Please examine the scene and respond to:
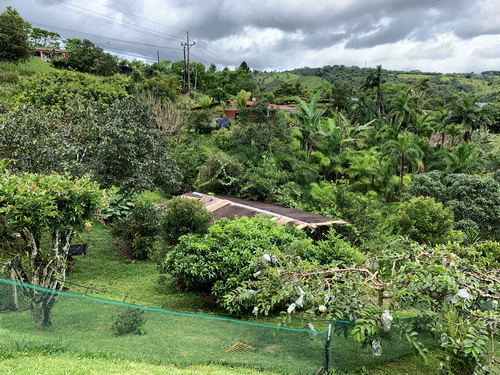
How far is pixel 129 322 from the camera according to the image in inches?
194

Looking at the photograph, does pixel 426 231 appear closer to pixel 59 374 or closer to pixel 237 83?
pixel 59 374

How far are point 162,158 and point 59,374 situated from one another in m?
9.18

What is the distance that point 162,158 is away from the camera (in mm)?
12766

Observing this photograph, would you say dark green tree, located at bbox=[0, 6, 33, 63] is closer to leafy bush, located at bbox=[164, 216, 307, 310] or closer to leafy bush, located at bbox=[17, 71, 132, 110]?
leafy bush, located at bbox=[17, 71, 132, 110]

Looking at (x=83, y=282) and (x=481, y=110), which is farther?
(x=481, y=110)

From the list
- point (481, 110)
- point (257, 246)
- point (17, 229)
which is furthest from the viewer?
point (481, 110)

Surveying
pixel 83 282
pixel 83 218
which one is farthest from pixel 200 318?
pixel 83 282

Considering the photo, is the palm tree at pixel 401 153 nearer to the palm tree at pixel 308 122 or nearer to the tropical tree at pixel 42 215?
the palm tree at pixel 308 122

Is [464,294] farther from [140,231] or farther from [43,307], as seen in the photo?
[140,231]

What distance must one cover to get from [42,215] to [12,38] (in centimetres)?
3558

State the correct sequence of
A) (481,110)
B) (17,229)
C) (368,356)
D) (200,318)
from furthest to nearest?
(481,110) < (17,229) < (368,356) < (200,318)

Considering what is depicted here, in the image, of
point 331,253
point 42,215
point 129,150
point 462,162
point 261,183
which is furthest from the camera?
point 462,162

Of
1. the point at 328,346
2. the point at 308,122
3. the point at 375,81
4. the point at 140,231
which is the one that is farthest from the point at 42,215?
the point at 375,81

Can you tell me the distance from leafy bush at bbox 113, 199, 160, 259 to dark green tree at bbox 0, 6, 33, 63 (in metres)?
29.9
